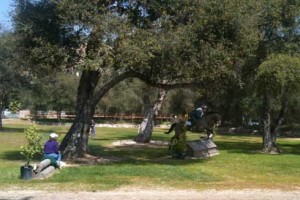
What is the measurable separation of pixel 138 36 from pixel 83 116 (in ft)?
17.1

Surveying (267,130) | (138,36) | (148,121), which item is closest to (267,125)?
(267,130)

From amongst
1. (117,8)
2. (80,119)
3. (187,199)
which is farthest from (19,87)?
(187,199)

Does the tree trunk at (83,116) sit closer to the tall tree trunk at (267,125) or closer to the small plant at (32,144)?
the small plant at (32,144)

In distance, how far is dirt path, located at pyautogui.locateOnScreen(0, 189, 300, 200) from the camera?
41.5 feet

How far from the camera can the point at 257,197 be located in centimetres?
1333

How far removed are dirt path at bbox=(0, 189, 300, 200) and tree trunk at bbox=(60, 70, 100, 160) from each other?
8.55 meters

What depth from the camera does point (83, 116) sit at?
72.8ft

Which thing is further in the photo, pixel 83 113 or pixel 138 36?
pixel 83 113

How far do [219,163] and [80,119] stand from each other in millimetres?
5943

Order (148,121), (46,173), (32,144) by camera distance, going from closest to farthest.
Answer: (46,173) → (32,144) → (148,121)

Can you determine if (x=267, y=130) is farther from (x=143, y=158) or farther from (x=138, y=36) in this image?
(x=138, y=36)

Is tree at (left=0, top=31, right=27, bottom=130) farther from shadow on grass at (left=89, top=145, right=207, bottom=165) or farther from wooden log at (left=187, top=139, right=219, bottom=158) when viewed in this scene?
wooden log at (left=187, top=139, right=219, bottom=158)

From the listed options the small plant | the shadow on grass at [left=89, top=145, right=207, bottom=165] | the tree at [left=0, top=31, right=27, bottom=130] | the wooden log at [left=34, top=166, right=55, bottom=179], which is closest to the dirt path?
the wooden log at [left=34, top=166, right=55, bottom=179]

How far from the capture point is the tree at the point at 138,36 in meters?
18.2
